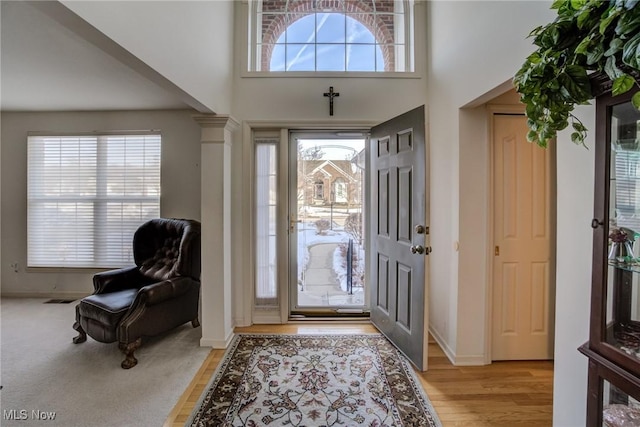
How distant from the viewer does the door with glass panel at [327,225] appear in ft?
10.4

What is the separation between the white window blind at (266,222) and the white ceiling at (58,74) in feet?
3.06

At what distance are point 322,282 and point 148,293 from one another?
1.74m

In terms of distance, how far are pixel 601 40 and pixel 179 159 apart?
367 centimetres

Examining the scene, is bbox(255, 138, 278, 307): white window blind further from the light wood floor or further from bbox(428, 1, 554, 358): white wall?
bbox(428, 1, 554, 358): white wall

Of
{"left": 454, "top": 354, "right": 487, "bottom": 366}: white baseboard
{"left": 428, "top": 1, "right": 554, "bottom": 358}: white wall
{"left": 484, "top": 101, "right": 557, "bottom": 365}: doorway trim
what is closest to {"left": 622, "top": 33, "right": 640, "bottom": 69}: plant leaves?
{"left": 428, "top": 1, "right": 554, "bottom": 358}: white wall

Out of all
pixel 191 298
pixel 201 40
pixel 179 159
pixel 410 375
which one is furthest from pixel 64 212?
pixel 410 375

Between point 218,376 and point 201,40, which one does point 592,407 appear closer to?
point 218,376

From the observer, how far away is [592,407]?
3.41ft

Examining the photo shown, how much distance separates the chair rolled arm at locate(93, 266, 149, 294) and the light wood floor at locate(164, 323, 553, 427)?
1181 millimetres

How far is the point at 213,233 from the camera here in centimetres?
256

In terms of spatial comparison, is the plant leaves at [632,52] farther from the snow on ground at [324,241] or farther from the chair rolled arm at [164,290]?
the chair rolled arm at [164,290]

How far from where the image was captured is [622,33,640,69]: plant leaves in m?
0.73

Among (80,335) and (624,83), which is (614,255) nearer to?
(624,83)

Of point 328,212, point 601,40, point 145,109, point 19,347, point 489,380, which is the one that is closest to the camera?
point 601,40
